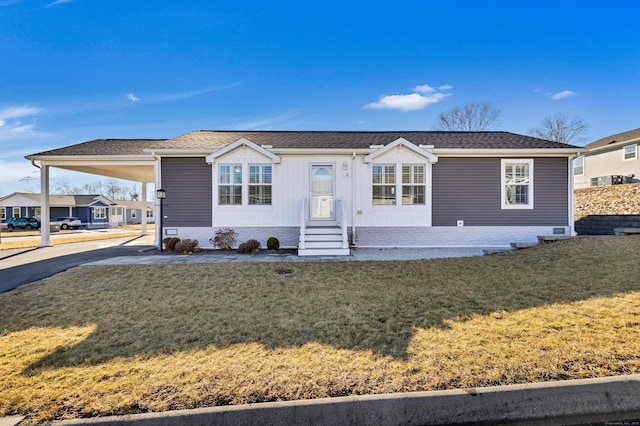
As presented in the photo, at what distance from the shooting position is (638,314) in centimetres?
408

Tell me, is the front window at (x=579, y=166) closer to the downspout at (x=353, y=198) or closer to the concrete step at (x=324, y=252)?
the downspout at (x=353, y=198)

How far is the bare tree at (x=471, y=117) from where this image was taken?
27.3 m

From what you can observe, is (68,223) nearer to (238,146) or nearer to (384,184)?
(238,146)

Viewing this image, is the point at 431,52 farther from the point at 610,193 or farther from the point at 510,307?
the point at 510,307

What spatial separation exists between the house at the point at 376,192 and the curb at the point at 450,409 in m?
8.51

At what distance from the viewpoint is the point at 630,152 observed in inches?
811

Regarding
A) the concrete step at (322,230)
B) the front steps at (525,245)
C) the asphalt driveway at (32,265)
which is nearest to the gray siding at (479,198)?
the front steps at (525,245)

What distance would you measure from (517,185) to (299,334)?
10992 mm

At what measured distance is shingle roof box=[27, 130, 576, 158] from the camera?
11172 millimetres

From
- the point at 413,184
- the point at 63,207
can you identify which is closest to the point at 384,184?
the point at 413,184

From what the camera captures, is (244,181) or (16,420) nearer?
(16,420)

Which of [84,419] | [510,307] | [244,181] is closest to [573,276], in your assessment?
[510,307]

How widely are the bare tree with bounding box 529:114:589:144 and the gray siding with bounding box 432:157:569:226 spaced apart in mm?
23673

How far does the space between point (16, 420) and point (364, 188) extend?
10.0 meters
